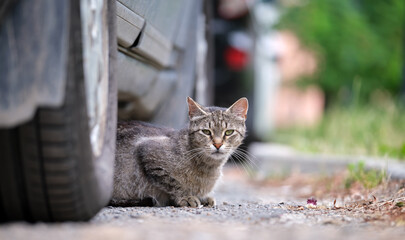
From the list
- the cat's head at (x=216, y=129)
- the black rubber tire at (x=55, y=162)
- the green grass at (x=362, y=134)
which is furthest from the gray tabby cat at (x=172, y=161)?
the green grass at (x=362, y=134)

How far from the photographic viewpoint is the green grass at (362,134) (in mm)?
6824

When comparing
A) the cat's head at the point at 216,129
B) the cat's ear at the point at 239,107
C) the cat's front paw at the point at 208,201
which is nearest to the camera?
the cat's front paw at the point at 208,201

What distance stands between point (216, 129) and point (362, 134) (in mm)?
3983

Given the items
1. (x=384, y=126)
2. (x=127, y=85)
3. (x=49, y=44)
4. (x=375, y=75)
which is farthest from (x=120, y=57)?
(x=375, y=75)

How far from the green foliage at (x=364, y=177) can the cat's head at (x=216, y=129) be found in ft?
3.81

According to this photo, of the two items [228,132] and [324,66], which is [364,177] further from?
[324,66]

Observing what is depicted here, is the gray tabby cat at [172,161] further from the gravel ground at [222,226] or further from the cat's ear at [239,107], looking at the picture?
the gravel ground at [222,226]

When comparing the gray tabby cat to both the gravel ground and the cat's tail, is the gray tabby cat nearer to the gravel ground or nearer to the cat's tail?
the cat's tail

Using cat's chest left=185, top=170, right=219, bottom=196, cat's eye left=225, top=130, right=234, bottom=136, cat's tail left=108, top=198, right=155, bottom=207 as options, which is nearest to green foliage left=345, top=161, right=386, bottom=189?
cat's eye left=225, top=130, right=234, bottom=136

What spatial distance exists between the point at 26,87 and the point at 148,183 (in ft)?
6.45

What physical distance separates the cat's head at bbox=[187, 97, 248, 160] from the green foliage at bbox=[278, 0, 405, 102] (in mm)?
7788

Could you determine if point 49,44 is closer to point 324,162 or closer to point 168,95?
point 168,95

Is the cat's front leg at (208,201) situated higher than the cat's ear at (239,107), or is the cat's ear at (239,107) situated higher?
the cat's ear at (239,107)

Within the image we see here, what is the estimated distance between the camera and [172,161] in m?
Result: 3.91
